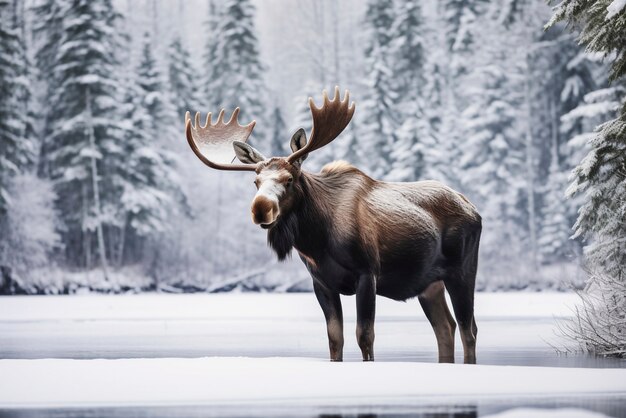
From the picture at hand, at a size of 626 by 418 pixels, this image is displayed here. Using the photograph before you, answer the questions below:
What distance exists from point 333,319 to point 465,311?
1786mm

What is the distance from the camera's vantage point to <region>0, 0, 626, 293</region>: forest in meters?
42.0

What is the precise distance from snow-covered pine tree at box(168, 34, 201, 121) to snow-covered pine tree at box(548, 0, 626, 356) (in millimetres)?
40144

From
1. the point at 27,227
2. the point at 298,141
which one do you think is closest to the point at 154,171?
the point at 27,227

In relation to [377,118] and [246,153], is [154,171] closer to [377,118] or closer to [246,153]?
[377,118]

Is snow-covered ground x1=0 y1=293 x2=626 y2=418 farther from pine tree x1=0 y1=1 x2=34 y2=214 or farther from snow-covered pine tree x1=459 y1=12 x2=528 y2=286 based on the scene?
snow-covered pine tree x1=459 y1=12 x2=528 y2=286

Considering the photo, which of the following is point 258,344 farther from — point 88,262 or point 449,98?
point 449,98

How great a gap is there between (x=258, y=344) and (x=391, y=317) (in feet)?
28.5

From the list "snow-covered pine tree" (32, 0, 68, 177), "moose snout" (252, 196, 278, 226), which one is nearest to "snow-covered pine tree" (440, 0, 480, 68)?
"snow-covered pine tree" (32, 0, 68, 177)

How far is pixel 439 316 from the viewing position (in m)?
11.7

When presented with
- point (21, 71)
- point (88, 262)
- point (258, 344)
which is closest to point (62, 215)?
point (88, 262)

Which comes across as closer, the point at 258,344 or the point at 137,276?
the point at 258,344

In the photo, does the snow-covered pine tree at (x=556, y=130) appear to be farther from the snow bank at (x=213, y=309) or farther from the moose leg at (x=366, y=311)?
the moose leg at (x=366, y=311)

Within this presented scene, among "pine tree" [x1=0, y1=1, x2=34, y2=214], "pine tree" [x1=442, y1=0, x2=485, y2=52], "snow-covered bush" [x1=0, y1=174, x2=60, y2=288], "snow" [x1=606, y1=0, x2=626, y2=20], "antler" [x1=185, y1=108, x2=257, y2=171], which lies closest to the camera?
"snow" [x1=606, y1=0, x2=626, y2=20]

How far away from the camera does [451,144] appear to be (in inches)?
1999
